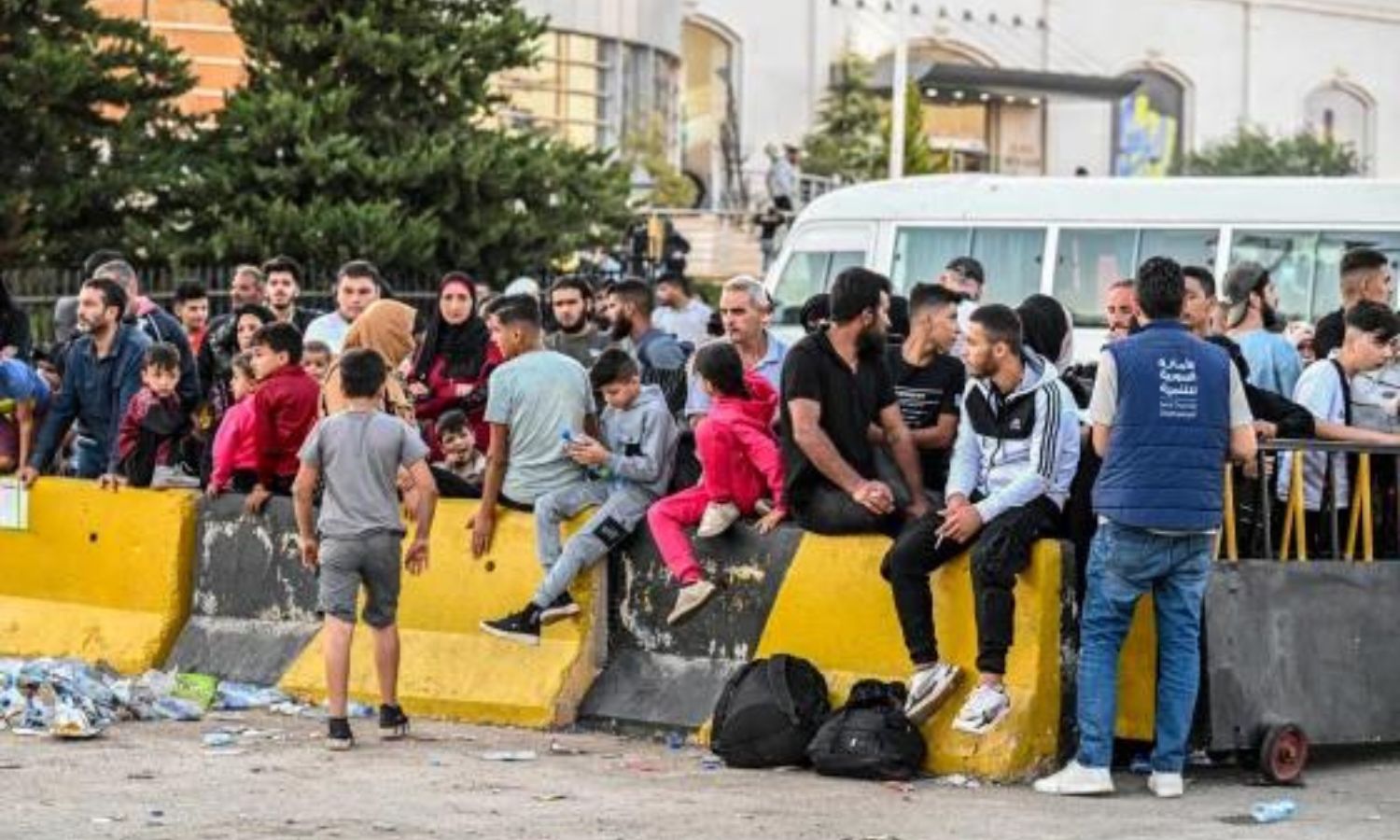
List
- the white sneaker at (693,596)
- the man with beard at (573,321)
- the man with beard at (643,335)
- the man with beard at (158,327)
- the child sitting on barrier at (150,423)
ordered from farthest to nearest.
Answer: the man with beard at (643,335) < the man with beard at (573,321) < the man with beard at (158,327) < the child sitting on barrier at (150,423) < the white sneaker at (693,596)

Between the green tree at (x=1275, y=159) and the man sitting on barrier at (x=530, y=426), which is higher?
the green tree at (x=1275, y=159)

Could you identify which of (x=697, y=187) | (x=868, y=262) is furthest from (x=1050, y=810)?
(x=697, y=187)

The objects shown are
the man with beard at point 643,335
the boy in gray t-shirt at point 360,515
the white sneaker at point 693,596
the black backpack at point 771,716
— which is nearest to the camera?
the black backpack at point 771,716

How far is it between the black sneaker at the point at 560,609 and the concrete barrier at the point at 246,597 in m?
1.61

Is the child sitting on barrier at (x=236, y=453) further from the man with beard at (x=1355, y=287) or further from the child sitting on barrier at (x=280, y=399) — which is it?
the man with beard at (x=1355, y=287)

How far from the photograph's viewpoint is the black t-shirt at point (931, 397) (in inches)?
533

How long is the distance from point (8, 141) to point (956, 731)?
21.8 m

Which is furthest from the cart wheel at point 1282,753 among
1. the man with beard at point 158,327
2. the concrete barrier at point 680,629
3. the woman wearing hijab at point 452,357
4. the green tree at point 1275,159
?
the green tree at point 1275,159

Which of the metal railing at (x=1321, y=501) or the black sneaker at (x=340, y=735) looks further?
the black sneaker at (x=340, y=735)

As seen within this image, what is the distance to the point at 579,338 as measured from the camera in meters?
17.5

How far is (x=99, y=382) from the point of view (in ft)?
54.6

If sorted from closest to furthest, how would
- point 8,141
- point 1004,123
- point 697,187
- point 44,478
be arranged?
point 44,478 → point 8,141 → point 697,187 → point 1004,123

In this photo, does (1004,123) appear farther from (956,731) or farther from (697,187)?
(956,731)

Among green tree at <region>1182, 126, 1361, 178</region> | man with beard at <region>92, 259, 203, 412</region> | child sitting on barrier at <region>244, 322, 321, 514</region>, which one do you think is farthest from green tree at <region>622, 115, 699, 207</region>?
child sitting on barrier at <region>244, 322, 321, 514</region>
